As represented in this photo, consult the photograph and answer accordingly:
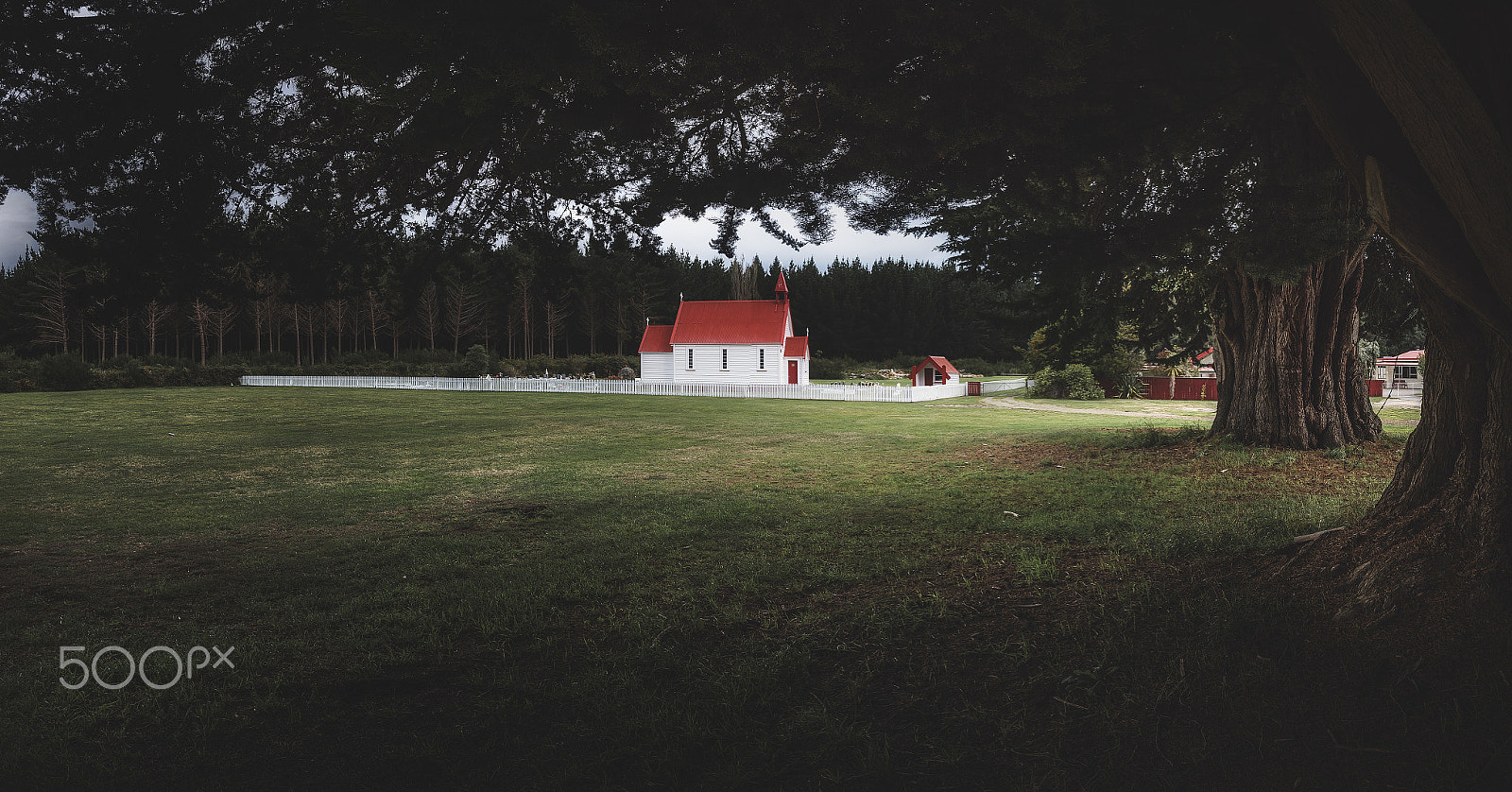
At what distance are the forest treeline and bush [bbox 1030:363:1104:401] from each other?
4147 millimetres

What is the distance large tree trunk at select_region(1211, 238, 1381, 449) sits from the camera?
36.0 ft

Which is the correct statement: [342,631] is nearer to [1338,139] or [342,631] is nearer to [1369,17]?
[1369,17]

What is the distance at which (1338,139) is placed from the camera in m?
3.59

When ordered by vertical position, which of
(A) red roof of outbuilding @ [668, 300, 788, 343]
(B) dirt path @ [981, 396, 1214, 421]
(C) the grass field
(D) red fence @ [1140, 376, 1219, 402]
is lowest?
(C) the grass field

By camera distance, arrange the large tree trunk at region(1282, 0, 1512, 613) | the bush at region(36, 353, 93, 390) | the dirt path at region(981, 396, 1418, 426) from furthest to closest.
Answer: the bush at region(36, 353, 93, 390) < the dirt path at region(981, 396, 1418, 426) < the large tree trunk at region(1282, 0, 1512, 613)

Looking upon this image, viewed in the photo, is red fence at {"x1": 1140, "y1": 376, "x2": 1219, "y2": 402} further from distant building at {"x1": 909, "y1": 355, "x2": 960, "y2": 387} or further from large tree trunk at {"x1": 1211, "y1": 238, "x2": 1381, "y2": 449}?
large tree trunk at {"x1": 1211, "y1": 238, "x2": 1381, "y2": 449}

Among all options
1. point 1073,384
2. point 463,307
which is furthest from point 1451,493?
point 463,307

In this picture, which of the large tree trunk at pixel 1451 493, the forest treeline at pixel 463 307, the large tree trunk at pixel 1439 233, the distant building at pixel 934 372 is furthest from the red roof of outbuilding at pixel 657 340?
the large tree trunk at pixel 1439 233

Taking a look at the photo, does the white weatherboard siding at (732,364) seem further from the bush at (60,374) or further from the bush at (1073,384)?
the bush at (60,374)

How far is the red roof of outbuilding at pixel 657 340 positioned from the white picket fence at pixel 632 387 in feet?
27.8

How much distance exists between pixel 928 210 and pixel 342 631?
4809mm

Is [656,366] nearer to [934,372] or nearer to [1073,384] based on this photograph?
[934,372]

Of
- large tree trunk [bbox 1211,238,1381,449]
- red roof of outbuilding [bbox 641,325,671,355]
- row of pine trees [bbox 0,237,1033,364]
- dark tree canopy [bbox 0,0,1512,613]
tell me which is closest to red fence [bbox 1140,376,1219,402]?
row of pine trees [bbox 0,237,1033,364]

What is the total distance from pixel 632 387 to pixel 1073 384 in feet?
68.8
